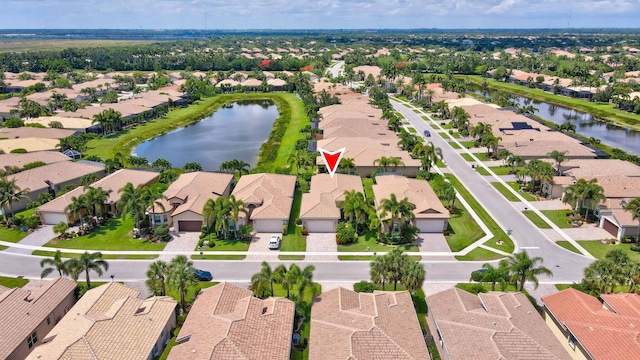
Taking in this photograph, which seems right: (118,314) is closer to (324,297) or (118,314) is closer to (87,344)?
(87,344)

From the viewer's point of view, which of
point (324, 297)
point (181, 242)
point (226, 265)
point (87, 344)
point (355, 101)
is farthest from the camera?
point (355, 101)

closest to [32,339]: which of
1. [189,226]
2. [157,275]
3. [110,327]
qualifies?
[110,327]

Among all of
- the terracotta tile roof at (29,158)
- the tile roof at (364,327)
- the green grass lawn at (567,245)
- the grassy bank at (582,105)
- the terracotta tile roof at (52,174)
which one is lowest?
the green grass lawn at (567,245)

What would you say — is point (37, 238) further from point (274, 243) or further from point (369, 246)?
point (369, 246)

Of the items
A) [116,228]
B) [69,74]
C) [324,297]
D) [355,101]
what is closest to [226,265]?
[324,297]

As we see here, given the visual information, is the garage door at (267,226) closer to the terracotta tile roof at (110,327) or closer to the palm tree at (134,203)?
the palm tree at (134,203)

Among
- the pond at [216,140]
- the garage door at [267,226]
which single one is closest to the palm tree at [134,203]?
the garage door at [267,226]
